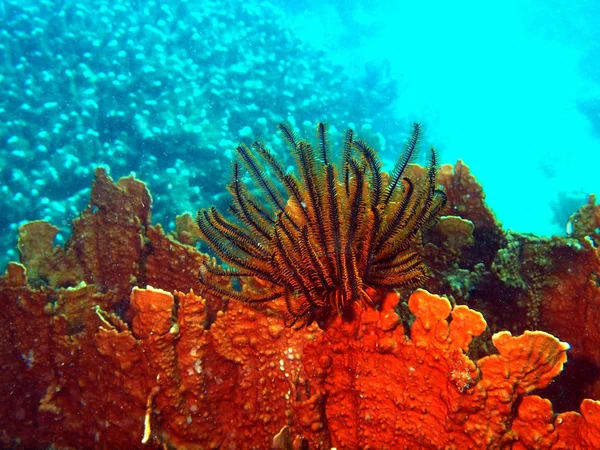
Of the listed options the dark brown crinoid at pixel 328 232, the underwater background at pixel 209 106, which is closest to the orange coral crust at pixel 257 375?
the dark brown crinoid at pixel 328 232

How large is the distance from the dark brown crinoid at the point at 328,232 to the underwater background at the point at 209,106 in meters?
0.75

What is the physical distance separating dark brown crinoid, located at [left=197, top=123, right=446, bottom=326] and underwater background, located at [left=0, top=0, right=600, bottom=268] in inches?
29.6

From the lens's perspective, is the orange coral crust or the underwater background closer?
the orange coral crust

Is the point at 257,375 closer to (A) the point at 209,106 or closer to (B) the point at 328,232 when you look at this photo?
(B) the point at 328,232

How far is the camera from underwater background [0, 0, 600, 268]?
1033 centimetres

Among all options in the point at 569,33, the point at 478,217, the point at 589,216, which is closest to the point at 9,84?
the point at 478,217

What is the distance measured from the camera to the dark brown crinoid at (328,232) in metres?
2.24

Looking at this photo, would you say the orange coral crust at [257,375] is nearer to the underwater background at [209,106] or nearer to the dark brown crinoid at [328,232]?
the dark brown crinoid at [328,232]

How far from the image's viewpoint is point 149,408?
3025 millimetres

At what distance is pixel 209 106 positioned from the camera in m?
13.3

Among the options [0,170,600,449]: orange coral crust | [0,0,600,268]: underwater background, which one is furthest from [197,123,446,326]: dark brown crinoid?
[0,0,600,268]: underwater background

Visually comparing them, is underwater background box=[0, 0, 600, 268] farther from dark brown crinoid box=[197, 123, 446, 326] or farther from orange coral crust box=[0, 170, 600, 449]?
orange coral crust box=[0, 170, 600, 449]

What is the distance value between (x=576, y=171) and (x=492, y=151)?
7.13 metres

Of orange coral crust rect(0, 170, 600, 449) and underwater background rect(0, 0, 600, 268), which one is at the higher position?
underwater background rect(0, 0, 600, 268)
